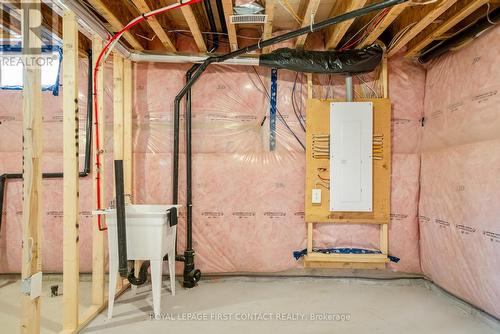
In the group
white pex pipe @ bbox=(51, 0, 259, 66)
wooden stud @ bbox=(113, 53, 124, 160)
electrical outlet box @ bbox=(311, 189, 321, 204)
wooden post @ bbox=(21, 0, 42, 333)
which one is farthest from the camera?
A: electrical outlet box @ bbox=(311, 189, 321, 204)

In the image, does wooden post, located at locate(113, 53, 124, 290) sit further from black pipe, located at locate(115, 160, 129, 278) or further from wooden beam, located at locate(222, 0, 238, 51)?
wooden beam, located at locate(222, 0, 238, 51)

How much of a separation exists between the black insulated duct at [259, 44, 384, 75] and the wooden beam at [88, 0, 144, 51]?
109cm

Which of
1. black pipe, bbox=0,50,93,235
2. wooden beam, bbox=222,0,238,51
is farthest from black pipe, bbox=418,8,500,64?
black pipe, bbox=0,50,93,235

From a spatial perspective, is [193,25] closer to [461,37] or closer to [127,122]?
[127,122]

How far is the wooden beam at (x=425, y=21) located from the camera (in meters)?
1.92

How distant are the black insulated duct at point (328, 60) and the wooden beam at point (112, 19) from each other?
1.09 meters

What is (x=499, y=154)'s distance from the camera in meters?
2.00

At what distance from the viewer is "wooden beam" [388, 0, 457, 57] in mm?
1924

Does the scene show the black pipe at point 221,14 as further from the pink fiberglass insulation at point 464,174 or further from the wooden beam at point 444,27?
the pink fiberglass insulation at point 464,174

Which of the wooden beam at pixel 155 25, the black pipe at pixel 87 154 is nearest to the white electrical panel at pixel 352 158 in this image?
the wooden beam at pixel 155 25

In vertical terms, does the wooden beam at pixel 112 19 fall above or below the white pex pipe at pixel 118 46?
above

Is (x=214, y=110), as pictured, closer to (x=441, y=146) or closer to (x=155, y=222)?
(x=155, y=222)

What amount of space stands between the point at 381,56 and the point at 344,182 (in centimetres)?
112

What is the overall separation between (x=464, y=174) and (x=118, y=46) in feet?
9.24
